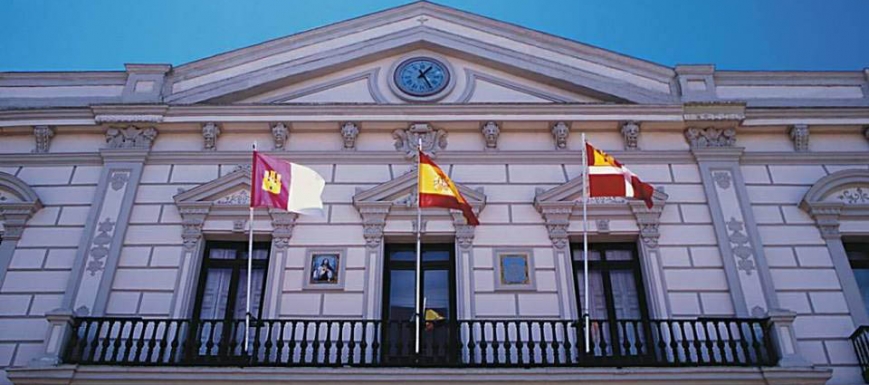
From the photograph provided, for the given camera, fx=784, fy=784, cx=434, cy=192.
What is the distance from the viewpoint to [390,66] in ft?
50.7

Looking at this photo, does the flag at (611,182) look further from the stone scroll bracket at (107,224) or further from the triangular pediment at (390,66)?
the stone scroll bracket at (107,224)

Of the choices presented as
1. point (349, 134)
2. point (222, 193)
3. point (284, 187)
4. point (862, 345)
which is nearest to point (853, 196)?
point (862, 345)

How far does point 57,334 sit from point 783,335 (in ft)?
34.5

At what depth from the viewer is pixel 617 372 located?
10.9m

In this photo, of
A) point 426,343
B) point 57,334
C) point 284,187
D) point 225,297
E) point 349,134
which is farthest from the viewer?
point 349,134

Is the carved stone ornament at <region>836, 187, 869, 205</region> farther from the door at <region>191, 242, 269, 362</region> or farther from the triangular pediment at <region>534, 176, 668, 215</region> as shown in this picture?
the door at <region>191, 242, 269, 362</region>

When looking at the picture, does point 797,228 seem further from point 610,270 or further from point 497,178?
point 497,178

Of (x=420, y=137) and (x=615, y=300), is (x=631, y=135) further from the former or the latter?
(x=420, y=137)

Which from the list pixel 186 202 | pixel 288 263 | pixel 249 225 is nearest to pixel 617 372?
pixel 288 263

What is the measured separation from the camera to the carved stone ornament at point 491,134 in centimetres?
1426

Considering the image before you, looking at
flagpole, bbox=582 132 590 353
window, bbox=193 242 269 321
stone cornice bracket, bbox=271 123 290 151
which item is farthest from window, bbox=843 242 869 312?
stone cornice bracket, bbox=271 123 290 151

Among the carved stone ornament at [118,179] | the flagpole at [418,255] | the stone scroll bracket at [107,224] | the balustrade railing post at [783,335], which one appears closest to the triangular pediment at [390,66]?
the stone scroll bracket at [107,224]

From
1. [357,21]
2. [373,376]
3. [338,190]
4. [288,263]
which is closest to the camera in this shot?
[373,376]

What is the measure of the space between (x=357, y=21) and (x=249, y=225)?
4977 mm
